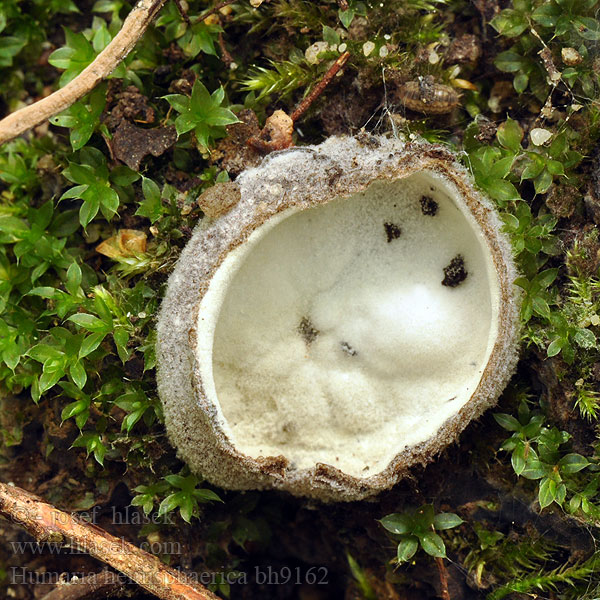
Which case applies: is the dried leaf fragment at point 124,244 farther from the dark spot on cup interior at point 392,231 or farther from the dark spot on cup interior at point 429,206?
the dark spot on cup interior at point 429,206

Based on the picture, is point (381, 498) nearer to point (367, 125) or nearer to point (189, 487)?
point (189, 487)

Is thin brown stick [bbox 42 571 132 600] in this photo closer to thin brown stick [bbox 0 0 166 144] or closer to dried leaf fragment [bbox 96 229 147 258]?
dried leaf fragment [bbox 96 229 147 258]

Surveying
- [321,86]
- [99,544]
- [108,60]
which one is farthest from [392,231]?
[99,544]

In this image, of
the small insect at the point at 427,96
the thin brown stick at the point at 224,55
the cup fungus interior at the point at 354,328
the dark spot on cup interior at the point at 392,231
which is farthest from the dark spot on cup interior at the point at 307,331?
the thin brown stick at the point at 224,55

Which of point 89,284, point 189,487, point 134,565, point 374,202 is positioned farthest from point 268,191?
point 134,565

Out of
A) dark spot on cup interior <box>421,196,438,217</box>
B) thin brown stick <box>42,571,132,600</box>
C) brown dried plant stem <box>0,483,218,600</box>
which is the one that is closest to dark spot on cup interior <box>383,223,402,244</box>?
dark spot on cup interior <box>421,196,438,217</box>
